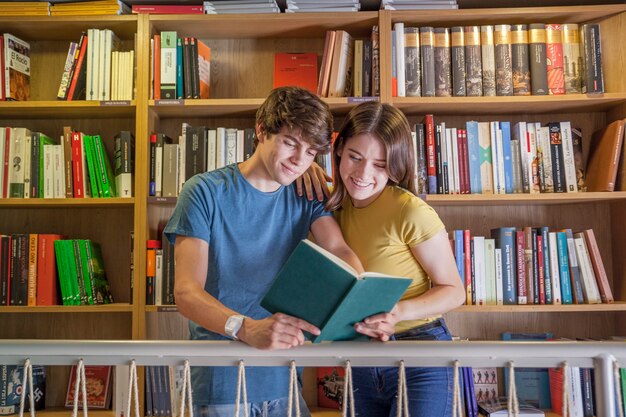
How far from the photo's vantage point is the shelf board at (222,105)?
2.74 metres

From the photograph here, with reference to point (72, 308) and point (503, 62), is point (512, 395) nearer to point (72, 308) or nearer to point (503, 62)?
point (503, 62)

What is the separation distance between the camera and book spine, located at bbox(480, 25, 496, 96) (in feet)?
9.10

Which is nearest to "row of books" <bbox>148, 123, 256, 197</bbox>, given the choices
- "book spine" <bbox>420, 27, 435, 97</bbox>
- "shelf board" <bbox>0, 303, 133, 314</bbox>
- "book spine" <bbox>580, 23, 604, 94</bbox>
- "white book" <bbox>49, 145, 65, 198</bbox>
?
"white book" <bbox>49, 145, 65, 198</bbox>

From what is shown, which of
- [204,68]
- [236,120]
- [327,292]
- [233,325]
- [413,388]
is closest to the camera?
[327,292]

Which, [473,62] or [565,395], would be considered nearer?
[565,395]

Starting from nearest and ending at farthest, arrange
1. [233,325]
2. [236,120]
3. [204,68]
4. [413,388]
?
1. [233,325]
2. [413,388]
3. [204,68]
4. [236,120]

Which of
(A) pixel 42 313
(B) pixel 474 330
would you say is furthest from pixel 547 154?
(A) pixel 42 313

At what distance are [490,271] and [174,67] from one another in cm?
159

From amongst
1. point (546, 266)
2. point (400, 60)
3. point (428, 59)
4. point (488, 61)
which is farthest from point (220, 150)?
point (546, 266)

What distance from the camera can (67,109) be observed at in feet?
9.36

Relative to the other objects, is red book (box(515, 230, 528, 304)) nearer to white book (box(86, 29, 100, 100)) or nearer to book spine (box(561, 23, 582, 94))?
book spine (box(561, 23, 582, 94))

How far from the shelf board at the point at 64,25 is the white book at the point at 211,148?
588mm

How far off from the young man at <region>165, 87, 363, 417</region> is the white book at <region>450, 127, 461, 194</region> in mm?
1312

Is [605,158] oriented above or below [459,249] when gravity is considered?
above
